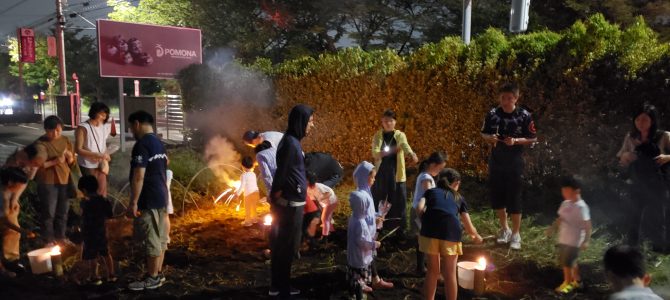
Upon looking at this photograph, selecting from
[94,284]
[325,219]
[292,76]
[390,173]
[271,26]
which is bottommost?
[94,284]

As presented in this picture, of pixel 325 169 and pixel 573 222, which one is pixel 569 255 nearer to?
pixel 573 222

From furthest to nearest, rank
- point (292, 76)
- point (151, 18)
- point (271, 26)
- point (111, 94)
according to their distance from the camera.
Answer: point (111, 94) < point (151, 18) < point (271, 26) < point (292, 76)

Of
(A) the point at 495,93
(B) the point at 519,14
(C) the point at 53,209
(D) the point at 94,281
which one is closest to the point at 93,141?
(C) the point at 53,209

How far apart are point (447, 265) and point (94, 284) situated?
3.80m

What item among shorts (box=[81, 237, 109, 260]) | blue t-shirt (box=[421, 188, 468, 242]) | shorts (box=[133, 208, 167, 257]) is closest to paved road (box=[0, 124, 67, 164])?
shorts (box=[81, 237, 109, 260])

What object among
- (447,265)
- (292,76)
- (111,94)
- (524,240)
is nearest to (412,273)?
(447,265)

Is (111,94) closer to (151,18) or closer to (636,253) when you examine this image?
(151,18)

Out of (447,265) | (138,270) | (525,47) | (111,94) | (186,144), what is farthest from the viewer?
(111,94)

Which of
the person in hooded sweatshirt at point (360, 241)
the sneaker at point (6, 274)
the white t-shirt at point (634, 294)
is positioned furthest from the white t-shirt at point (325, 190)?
the white t-shirt at point (634, 294)

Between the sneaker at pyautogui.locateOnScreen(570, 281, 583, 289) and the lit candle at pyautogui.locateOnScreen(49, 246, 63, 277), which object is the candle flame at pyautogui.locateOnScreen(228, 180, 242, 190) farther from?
the sneaker at pyautogui.locateOnScreen(570, 281, 583, 289)

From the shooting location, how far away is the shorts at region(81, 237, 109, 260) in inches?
213

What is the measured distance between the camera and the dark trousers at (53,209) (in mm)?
6496

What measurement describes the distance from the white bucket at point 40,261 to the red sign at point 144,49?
7952mm

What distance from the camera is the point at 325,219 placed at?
6.55 metres
